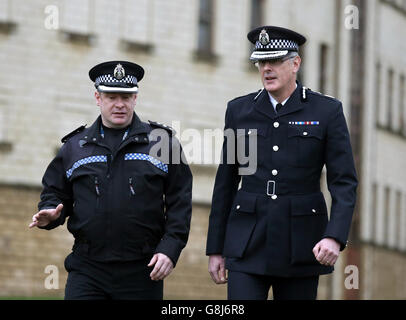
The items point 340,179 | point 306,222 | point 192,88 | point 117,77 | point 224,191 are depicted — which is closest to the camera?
point 340,179

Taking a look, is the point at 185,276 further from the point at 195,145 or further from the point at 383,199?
the point at 383,199

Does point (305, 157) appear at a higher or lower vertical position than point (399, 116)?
lower

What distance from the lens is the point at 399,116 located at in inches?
1763

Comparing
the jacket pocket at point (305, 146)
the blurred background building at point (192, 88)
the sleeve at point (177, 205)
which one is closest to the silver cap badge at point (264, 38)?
the jacket pocket at point (305, 146)

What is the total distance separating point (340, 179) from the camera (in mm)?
9258

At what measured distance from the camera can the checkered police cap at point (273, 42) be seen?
9.43 metres

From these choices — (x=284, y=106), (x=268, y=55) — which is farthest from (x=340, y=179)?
(x=268, y=55)

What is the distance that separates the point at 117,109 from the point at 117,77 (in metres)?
0.31

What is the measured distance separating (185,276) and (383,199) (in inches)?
438

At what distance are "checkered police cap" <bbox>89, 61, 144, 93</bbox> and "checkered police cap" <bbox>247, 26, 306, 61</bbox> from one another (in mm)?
888

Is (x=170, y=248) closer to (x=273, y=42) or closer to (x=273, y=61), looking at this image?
(x=273, y=61)
